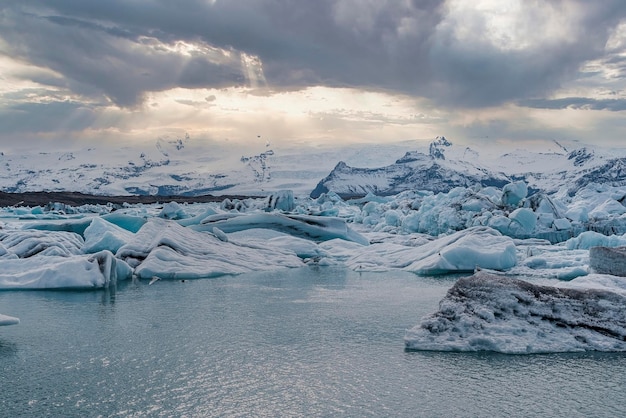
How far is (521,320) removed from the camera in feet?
32.6

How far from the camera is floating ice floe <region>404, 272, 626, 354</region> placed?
31.2ft

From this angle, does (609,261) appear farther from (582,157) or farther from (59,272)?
(582,157)

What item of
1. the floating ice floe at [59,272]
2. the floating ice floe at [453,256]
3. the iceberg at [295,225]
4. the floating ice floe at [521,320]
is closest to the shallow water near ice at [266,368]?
the floating ice floe at [521,320]

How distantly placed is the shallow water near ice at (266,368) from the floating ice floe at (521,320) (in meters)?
0.29

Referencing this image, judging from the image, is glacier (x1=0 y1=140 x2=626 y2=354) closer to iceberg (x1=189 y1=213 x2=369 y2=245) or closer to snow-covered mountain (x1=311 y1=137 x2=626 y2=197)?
iceberg (x1=189 y1=213 x2=369 y2=245)

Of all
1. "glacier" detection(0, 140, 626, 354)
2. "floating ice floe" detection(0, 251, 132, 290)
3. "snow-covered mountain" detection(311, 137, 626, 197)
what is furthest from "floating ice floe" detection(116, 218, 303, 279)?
"snow-covered mountain" detection(311, 137, 626, 197)

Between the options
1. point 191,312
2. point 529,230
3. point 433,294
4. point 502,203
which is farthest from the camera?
point 502,203

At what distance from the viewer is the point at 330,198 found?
5828 centimetres

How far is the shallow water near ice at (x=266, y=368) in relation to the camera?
7285 millimetres

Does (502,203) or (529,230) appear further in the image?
(502,203)

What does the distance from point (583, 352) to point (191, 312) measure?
786 cm

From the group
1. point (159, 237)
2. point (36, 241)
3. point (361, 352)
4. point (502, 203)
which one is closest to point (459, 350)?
point (361, 352)

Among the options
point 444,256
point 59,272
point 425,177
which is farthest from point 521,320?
point 425,177

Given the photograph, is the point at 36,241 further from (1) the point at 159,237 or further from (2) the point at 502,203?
(2) the point at 502,203
